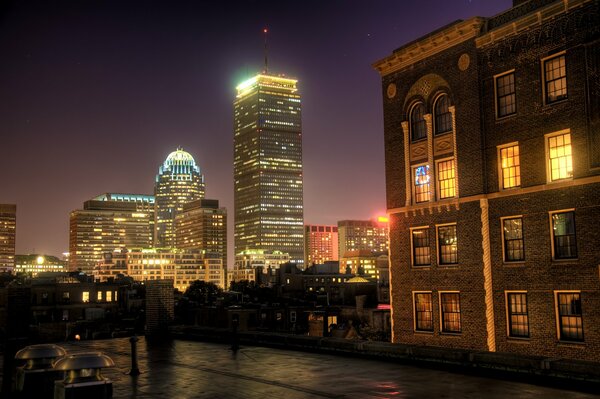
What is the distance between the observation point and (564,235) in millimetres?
25719

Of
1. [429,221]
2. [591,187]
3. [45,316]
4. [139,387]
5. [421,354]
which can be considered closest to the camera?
[139,387]

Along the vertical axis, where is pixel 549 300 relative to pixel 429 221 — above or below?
below

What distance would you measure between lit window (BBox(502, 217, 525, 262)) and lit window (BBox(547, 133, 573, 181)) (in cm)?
256

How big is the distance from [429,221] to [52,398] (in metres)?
20.0

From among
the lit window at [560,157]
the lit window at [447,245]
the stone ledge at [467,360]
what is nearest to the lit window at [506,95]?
the lit window at [560,157]

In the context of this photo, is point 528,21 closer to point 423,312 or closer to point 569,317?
point 569,317

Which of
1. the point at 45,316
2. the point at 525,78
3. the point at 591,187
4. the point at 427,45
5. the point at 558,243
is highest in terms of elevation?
the point at 427,45

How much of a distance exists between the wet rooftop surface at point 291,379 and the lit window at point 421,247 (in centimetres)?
945

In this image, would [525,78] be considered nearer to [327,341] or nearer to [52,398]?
[327,341]

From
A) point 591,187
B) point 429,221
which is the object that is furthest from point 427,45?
point 591,187

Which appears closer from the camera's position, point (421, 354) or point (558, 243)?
point (421, 354)

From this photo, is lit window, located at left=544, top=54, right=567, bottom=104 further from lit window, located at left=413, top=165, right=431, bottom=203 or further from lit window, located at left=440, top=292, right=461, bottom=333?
lit window, located at left=440, top=292, right=461, bottom=333

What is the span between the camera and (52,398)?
16531 millimetres

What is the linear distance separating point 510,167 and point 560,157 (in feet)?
8.18
